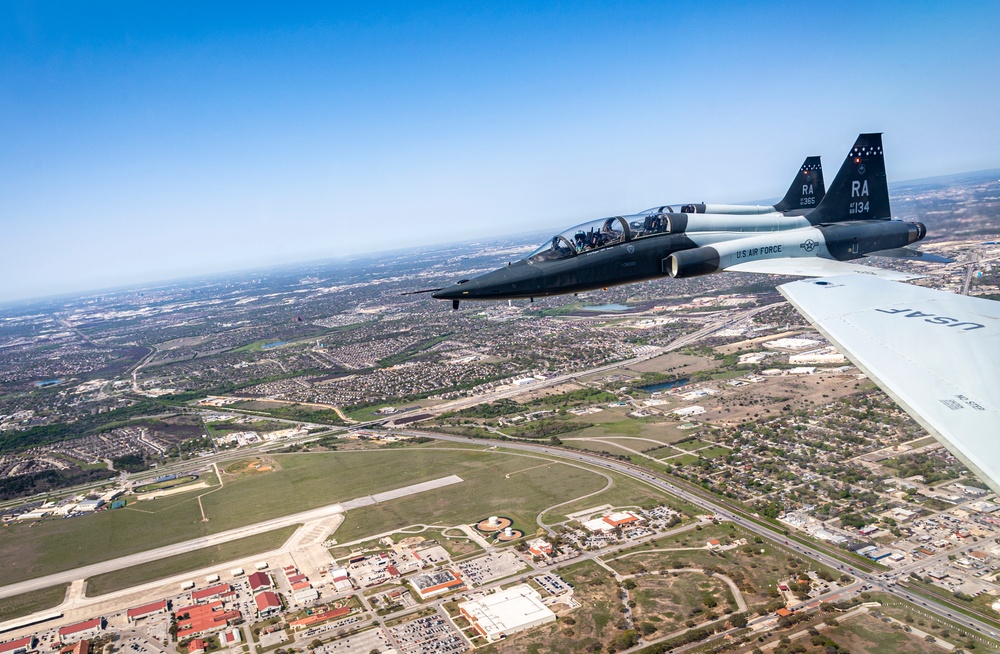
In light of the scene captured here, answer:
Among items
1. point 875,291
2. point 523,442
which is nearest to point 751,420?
point 523,442

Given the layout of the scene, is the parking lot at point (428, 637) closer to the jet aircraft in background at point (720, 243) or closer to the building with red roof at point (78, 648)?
the building with red roof at point (78, 648)

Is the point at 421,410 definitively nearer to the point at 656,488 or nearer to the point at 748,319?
the point at 656,488

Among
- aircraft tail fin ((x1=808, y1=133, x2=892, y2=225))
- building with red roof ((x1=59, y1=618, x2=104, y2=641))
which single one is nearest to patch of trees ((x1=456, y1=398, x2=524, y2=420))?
building with red roof ((x1=59, y1=618, x2=104, y2=641))

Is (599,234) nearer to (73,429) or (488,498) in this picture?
(488,498)

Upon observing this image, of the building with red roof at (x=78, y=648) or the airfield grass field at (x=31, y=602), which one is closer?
the building with red roof at (x=78, y=648)

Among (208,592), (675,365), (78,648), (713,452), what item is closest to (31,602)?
(78,648)

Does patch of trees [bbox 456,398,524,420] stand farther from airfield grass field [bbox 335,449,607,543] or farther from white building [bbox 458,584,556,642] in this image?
white building [bbox 458,584,556,642]

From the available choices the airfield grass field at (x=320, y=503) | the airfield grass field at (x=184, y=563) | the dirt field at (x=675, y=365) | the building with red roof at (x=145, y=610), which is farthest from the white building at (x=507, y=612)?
the dirt field at (x=675, y=365)
